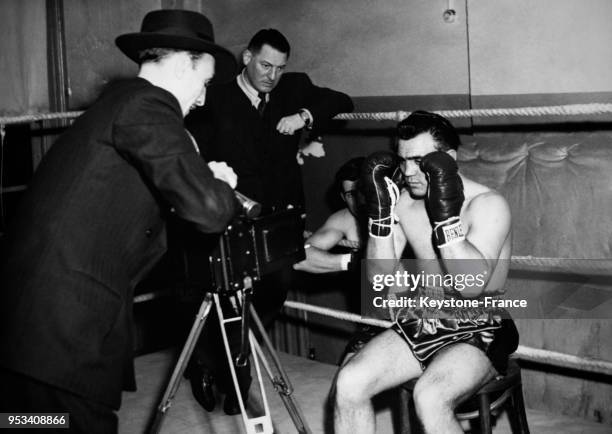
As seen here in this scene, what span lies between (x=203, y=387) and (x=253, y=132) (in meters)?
1.32

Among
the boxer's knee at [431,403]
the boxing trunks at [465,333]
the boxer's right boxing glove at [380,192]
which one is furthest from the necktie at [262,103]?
the boxer's knee at [431,403]

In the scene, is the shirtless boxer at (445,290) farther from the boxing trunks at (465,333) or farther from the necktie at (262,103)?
the necktie at (262,103)

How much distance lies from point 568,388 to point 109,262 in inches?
93.5

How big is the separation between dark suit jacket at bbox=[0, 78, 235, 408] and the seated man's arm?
141 centimetres

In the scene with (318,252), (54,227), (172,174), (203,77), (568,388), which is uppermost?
(203,77)

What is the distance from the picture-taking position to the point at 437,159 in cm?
247

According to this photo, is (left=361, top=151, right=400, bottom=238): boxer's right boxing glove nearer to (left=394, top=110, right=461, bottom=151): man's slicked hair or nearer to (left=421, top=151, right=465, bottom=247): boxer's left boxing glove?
(left=394, top=110, right=461, bottom=151): man's slicked hair

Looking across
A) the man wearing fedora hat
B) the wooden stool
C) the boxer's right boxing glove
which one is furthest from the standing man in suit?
the man wearing fedora hat

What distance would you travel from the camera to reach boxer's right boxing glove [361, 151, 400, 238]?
2.71m

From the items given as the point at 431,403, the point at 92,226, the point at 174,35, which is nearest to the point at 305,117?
the point at 174,35

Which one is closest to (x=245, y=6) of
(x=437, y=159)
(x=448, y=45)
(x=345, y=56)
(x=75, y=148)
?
(x=345, y=56)

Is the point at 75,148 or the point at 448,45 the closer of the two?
the point at 75,148

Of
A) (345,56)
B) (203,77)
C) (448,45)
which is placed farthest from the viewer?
(345,56)

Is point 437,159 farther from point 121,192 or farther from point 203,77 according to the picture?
point 121,192
